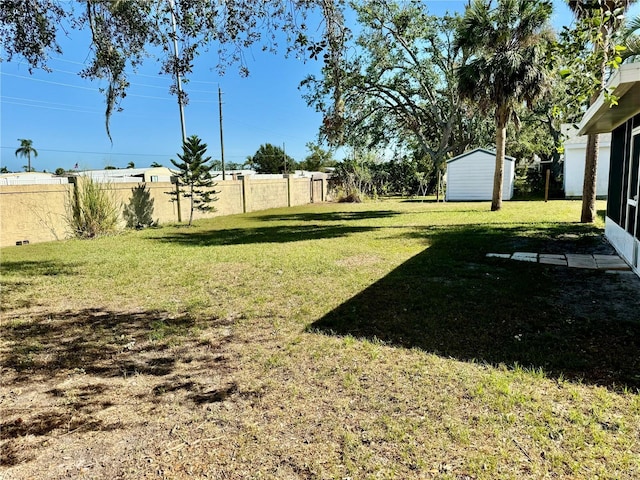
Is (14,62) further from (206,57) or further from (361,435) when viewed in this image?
(361,435)

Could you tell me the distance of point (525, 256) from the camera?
7.26 metres

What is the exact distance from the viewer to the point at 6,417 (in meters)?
2.81

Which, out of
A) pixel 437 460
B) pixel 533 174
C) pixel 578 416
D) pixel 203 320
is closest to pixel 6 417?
pixel 203 320

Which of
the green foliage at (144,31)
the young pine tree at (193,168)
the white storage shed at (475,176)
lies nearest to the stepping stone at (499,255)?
the green foliage at (144,31)

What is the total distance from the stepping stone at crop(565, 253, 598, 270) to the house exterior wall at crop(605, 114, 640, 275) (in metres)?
0.45

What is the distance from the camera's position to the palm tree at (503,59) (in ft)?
43.7

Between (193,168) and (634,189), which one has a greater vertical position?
(193,168)

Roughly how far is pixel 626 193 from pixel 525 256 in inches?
70.3

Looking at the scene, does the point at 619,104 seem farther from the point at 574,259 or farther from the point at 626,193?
the point at 574,259

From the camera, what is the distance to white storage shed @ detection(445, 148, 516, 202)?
21703 millimetres

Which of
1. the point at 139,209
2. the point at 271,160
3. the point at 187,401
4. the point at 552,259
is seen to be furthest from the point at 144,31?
the point at 271,160

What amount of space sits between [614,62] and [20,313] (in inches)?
252

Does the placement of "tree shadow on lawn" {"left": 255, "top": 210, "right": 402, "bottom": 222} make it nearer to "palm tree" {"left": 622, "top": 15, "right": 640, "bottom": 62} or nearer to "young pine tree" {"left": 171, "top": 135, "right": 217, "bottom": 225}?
"young pine tree" {"left": 171, "top": 135, "right": 217, "bottom": 225}

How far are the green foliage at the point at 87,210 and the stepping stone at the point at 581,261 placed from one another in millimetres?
11858
